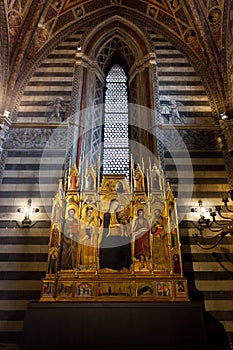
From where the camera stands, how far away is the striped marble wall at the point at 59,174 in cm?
1022

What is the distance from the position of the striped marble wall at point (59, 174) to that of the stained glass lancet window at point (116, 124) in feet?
5.93

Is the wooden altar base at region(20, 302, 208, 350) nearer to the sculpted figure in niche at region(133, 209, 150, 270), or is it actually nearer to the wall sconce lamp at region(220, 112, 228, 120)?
the sculpted figure in niche at region(133, 209, 150, 270)

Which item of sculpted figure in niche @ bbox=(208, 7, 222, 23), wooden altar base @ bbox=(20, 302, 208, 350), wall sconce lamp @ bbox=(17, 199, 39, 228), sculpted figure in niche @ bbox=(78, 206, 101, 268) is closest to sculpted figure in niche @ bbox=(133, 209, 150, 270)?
sculpted figure in niche @ bbox=(78, 206, 101, 268)

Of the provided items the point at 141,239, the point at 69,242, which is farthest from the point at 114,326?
the point at 69,242

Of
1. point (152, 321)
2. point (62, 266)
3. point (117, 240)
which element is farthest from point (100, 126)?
point (152, 321)

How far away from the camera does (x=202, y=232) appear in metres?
11.1

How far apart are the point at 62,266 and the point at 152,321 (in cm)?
292

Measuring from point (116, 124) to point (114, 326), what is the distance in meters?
8.61

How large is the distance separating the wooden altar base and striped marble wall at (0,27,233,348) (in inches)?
67.3

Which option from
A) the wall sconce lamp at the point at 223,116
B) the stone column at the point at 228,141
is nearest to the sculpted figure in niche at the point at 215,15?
the wall sconce lamp at the point at 223,116

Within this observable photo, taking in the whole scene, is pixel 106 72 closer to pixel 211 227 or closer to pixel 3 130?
pixel 3 130

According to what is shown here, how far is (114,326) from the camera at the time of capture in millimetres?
8406

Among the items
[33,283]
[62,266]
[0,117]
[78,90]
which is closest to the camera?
[62,266]

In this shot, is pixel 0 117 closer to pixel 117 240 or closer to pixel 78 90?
pixel 78 90
